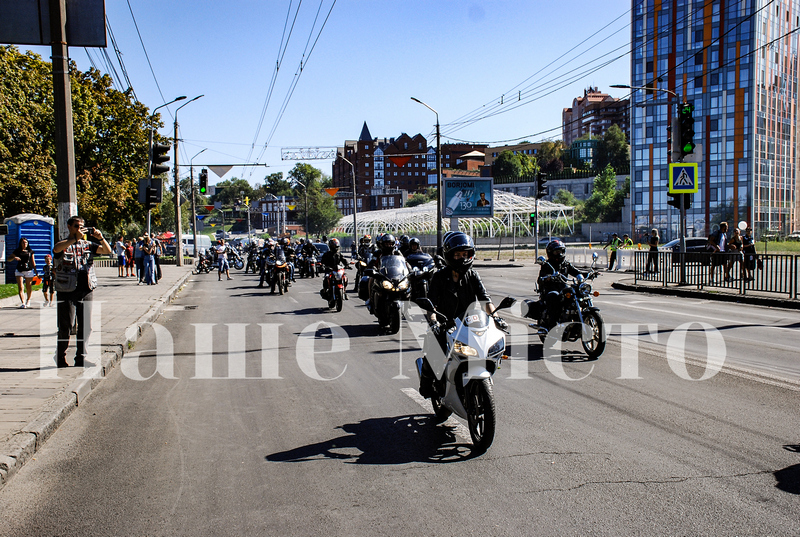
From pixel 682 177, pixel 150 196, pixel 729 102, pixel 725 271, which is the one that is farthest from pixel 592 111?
pixel 150 196

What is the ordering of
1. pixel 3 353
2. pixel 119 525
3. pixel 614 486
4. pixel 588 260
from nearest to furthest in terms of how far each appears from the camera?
1. pixel 119 525
2. pixel 614 486
3. pixel 3 353
4. pixel 588 260

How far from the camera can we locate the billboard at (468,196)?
47656mm

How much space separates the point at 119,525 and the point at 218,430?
188 centimetres

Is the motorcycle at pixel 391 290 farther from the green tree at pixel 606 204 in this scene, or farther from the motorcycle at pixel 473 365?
the green tree at pixel 606 204

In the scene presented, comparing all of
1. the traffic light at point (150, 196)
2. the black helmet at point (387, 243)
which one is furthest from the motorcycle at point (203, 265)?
the black helmet at point (387, 243)

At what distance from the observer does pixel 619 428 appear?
5.42 m

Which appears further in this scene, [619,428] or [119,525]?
[619,428]

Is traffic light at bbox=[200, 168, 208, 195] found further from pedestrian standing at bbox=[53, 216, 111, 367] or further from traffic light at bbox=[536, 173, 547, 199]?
pedestrian standing at bbox=[53, 216, 111, 367]

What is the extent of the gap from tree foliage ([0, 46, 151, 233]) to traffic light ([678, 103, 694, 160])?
23.4 m

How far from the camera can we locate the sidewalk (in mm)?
5164

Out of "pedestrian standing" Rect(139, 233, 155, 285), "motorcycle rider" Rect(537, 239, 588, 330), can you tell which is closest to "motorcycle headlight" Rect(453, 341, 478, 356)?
"motorcycle rider" Rect(537, 239, 588, 330)

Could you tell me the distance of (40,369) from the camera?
774cm

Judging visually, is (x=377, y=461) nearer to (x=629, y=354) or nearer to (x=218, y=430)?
(x=218, y=430)

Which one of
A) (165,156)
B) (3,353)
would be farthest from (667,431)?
(165,156)
